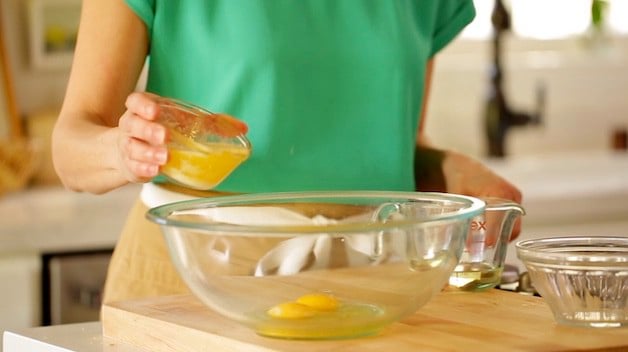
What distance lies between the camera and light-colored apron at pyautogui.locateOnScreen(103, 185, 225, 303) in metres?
1.52

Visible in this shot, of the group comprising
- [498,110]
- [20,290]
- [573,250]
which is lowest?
[20,290]

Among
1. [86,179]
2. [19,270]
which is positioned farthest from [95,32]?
[19,270]

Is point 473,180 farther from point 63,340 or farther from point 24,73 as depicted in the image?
point 24,73

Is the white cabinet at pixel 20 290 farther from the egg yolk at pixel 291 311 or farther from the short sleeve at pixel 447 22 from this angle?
the egg yolk at pixel 291 311

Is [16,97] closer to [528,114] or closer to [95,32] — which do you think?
[528,114]

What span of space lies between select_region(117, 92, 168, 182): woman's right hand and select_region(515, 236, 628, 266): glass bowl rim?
1.12 ft

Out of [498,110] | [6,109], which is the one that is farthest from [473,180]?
[498,110]

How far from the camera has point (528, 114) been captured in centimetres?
333

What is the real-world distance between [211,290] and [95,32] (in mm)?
526

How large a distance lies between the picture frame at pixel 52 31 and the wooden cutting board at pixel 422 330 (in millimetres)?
1826

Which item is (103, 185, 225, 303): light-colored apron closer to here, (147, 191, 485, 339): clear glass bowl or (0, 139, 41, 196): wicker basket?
(147, 191, 485, 339): clear glass bowl

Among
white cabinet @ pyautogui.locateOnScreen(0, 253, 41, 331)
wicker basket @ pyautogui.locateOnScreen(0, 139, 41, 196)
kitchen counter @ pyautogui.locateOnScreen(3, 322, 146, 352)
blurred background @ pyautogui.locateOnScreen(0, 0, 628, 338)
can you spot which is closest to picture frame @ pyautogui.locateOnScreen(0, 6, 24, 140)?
blurred background @ pyautogui.locateOnScreen(0, 0, 628, 338)

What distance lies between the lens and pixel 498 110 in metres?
3.31

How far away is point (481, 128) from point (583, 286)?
2.38 metres
